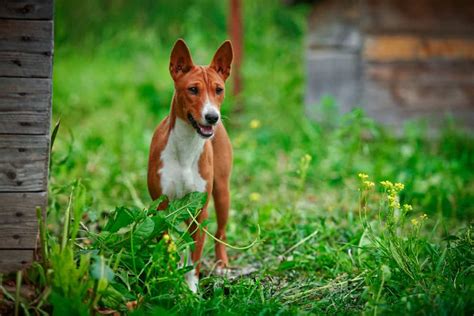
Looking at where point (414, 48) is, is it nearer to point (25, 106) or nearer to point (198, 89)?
point (198, 89)

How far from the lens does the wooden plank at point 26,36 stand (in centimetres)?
293

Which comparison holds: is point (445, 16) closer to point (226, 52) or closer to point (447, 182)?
point (447, 182)

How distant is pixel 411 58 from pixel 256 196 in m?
3.27

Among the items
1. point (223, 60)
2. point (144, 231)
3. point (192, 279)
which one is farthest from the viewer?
point (223, 60)

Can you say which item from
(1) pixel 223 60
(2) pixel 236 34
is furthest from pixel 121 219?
(2) pixel 236 34

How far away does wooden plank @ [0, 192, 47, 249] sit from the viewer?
2.95 metres

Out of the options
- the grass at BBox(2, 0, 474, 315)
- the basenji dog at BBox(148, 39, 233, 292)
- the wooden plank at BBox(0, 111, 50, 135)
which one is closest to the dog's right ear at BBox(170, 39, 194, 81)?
the basenji dog at BBox(148, 39, 233, 292)

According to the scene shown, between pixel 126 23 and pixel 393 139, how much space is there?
21.3 feet

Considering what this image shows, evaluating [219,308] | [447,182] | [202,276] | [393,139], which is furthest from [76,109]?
[219,308]

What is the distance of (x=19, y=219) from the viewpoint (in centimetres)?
296

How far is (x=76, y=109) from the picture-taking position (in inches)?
343

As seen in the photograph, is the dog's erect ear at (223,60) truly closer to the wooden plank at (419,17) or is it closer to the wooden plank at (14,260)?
the wooden plank at (14,260)

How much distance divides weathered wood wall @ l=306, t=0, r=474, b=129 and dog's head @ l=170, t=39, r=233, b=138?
403 centimetres

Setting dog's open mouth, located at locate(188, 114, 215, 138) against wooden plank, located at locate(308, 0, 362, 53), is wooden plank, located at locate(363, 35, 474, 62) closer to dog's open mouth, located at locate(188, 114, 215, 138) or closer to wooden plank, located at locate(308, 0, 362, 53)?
wooden plank, located at locate(308, 0, 362, 53)
